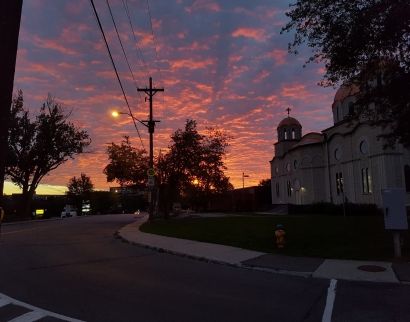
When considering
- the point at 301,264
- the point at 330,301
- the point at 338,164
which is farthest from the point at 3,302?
the point at 338,164

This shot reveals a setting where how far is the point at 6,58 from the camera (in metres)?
4.67

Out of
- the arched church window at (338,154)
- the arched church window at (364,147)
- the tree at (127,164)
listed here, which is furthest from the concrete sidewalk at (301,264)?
the arched church window at (338,154)

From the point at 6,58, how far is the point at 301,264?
839 cm

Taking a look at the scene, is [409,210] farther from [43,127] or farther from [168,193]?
[43,127]

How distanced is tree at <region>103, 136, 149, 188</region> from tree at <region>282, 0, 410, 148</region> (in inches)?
673

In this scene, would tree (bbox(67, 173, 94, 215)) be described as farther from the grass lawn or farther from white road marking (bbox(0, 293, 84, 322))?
white road marking (bbox(0, 293, 84, 322))

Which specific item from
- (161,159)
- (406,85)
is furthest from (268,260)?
(161,159)

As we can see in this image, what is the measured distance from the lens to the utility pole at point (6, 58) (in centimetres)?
457

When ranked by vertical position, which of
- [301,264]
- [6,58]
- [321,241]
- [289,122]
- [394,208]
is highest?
[289,122]

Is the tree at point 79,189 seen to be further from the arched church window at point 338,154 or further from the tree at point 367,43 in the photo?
the tree at point 367,43

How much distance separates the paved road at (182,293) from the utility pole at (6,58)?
2.76 m

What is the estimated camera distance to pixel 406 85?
14008 mm

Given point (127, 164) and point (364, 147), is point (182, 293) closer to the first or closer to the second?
point (127, 164)

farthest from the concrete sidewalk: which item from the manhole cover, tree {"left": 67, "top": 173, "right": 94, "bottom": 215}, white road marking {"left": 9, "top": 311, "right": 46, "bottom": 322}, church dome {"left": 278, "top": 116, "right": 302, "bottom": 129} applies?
tree {"left": 67, "top": 173, "right": 94, "bottom": 215}
